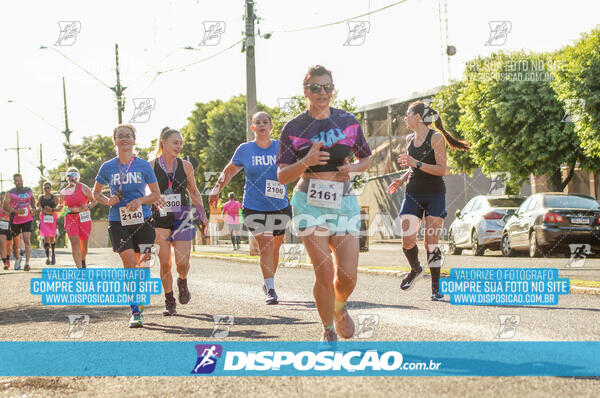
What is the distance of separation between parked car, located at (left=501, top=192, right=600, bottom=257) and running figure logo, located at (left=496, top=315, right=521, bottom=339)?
9980mm

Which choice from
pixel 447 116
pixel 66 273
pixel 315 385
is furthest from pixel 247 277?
pixel 447 116

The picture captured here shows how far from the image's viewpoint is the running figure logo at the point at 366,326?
6.24 meters

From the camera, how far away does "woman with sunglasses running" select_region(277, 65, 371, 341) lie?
209 inches

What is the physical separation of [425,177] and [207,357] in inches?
164

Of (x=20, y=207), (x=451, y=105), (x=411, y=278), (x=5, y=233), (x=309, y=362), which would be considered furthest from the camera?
(x=451, y=105)

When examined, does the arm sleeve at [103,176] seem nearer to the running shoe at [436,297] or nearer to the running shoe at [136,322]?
the running shoe at [136,322]

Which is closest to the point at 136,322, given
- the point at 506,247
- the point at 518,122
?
the point at 506,247

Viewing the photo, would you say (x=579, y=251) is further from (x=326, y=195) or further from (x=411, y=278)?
(x=326, y=195)

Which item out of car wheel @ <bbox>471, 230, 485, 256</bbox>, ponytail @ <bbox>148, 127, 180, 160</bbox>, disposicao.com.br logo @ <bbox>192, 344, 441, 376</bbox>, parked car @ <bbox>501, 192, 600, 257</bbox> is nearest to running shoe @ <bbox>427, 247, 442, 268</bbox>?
ponytail @ <bbox>148, 127, 180, 160</bbox>

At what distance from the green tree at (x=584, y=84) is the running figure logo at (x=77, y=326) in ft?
57.3

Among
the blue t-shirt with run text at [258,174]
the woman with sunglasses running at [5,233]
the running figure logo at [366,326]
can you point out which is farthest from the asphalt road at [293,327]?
the woman with sunglasses running at [5,233]

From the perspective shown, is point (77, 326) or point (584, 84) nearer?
point (77, 326)

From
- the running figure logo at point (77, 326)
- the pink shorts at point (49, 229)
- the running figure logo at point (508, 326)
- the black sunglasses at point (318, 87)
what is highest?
the black sunglasses at point (318, 87)

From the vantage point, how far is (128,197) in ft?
26.9
